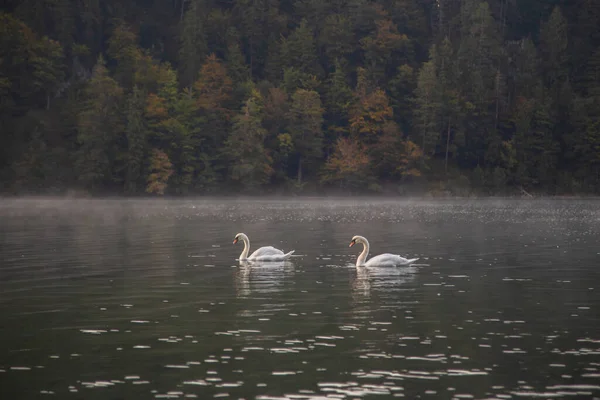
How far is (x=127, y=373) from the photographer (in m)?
16.8

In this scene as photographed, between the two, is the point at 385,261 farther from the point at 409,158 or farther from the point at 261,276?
the point at 409,158

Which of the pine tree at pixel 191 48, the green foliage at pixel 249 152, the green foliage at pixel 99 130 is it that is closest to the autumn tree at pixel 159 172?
the green foliage at pixel 99 130

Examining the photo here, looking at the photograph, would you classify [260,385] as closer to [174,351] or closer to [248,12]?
[174,351]

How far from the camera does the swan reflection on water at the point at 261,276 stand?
2838 cm

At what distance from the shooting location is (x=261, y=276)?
32188 millimetres

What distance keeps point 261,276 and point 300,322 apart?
10268 mm

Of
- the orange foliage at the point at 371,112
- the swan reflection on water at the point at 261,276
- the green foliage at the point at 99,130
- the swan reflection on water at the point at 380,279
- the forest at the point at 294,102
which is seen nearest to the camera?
the swan reflection on water at the point at 380,279

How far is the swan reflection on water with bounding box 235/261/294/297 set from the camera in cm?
2838

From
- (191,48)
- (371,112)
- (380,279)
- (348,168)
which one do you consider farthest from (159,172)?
(380,279)

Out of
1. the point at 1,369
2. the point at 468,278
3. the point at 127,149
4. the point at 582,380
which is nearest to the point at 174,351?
the point at 1,369

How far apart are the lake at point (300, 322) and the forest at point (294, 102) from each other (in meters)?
69.6

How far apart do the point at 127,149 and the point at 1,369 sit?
9872 centimetres

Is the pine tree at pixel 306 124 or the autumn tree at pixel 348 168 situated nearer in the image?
the autumn tree at pixel 348 168

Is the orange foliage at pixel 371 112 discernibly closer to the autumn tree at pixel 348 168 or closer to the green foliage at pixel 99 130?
the autumn tree at pixel 348 168
